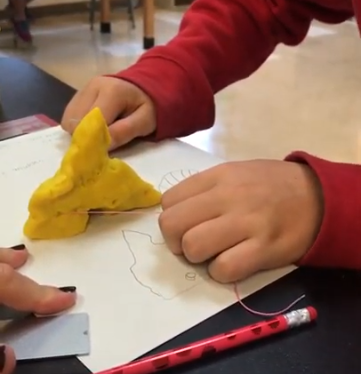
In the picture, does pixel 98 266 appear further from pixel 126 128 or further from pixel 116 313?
pixel 126 128

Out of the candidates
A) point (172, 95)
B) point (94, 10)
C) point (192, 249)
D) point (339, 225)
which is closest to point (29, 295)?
point (192, 249)

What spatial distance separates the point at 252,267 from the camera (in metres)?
0.42

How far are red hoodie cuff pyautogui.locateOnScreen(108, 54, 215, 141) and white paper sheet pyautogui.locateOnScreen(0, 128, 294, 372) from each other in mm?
104

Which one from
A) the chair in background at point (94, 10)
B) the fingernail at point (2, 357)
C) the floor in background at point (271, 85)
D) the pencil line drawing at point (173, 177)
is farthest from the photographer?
the chair in background at point (94, 10)

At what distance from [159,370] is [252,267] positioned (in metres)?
0.11

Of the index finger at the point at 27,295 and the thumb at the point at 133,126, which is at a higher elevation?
the index finger at the point at 27,295

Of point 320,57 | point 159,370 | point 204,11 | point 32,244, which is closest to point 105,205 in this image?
point 32,244

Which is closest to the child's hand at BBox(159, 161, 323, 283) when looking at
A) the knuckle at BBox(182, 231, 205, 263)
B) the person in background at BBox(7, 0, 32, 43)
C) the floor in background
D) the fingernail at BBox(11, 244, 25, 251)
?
the knuckle at BBox(182, 231, 205, 263)

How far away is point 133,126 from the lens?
2.02 ft

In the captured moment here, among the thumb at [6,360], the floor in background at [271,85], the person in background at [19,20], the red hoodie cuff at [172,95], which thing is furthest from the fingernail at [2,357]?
the person in background at [19,20]

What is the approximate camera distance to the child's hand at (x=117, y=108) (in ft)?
2.01

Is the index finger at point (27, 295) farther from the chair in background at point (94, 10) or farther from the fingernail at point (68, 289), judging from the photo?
the chair in background at point (94, 10)

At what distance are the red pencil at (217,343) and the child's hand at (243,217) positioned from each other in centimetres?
5

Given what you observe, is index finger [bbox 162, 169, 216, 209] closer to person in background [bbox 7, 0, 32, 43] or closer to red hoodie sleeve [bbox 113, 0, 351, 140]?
red hoodie sleeve [bbox 113, 0, 351, 140]
